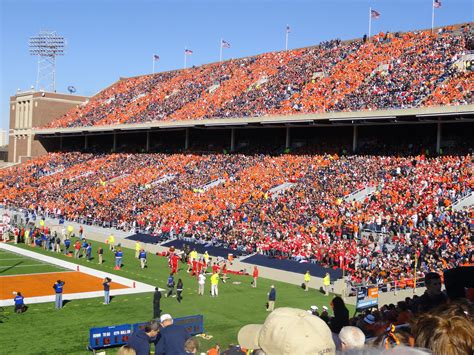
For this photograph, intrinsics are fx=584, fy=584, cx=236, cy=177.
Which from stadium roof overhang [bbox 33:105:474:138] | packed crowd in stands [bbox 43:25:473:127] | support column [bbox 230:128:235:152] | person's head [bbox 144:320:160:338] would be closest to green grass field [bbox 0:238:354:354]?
person's head [bbox 144:320:160:338]

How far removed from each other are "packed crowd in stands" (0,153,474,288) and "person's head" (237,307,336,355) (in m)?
20.2

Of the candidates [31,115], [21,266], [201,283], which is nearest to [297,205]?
[201,283]

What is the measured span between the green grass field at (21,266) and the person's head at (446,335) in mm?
24720

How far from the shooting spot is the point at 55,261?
28672mm

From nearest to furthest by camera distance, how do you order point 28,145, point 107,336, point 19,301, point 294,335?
point 294,335 < point 107,336 < point 19,301 < point 28,145

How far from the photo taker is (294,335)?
2.72 meters

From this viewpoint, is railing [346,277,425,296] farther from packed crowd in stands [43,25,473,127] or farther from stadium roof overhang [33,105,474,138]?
packed crowd in stands [43,25,473,127]

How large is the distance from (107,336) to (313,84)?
1319 inches

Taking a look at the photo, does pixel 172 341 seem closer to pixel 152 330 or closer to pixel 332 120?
pixel 152 330

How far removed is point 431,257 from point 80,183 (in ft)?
112

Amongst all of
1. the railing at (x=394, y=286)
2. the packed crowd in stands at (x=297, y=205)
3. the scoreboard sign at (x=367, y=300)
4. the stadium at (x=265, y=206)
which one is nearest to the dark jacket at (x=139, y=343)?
the stadium at (x=265, y=206)

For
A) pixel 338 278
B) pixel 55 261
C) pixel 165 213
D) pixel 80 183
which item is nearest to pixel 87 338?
pixel 338 278

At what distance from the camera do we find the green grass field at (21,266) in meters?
25.8

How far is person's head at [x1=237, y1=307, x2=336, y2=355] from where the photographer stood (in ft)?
8.92
